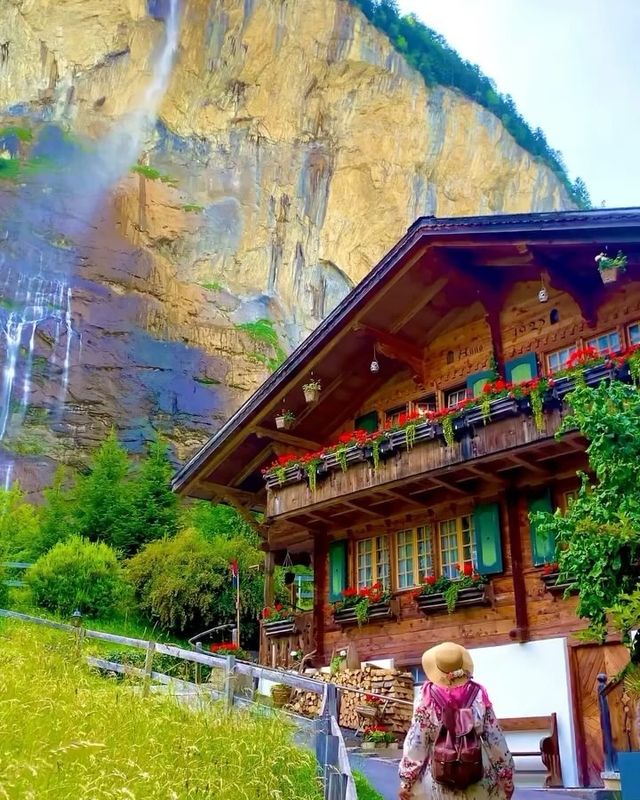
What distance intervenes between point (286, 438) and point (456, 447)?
5706 mm

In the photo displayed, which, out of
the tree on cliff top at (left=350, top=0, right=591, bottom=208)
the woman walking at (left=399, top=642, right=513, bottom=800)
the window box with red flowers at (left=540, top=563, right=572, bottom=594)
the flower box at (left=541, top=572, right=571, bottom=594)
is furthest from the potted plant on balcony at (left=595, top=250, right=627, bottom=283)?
the tree on cliff top at (left=350, top=0, right=591, bottom=208)

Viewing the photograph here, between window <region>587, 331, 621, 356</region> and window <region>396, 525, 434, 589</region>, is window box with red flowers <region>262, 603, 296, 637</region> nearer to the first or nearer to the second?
window <region>396, 525, 434, 589</region>

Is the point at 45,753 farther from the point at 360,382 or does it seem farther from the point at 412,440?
the point at 360,382

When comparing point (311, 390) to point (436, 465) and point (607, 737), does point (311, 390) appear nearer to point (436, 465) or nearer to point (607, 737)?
point (436, 465)

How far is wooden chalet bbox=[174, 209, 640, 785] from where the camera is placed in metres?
12.7

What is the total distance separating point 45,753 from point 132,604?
18.9 meters

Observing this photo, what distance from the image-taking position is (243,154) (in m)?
58.8

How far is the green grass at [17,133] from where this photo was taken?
55.2 metres

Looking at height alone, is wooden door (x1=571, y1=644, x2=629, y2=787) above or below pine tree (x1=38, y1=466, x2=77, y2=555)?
below

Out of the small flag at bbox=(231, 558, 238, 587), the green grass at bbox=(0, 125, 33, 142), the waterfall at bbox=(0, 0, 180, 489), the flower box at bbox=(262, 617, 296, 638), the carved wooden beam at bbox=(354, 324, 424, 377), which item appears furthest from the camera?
the green grass at bbox=(0, 125, 33, 142)

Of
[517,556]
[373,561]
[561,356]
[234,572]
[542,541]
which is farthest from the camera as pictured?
[234,572]

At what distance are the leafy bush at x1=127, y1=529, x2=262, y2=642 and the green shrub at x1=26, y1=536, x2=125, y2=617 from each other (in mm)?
1174

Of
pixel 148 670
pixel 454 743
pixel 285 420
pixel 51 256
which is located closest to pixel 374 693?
pixel 148 670

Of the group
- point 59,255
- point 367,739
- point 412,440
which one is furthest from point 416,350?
point 59,255
